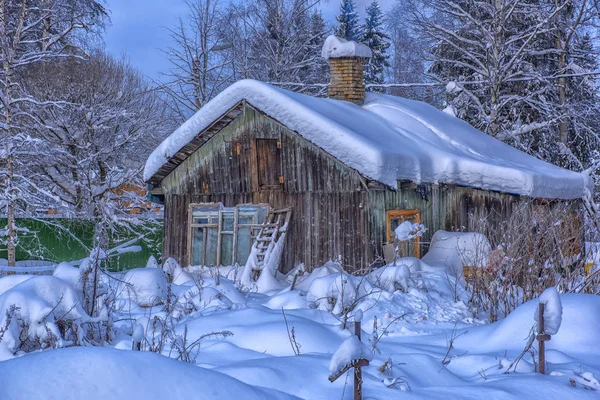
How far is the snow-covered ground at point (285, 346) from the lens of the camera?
2.94m

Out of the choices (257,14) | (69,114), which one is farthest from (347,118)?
(257,14)

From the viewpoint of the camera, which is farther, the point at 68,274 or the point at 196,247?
the point at 196,247

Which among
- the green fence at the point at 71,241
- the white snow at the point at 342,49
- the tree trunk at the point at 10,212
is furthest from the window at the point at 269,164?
the green fence at the point at 71,241

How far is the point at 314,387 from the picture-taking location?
455 cm

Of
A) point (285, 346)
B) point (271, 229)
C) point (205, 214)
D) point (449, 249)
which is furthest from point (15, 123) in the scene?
point (285, 346)

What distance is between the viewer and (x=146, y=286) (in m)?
8.45

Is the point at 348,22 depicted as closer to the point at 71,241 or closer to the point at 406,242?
the point at 71,241

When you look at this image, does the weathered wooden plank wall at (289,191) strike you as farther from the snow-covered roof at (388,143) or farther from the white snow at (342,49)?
the white snow at (342,49)

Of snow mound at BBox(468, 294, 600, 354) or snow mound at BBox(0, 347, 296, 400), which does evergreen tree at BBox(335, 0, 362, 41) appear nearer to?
snow mound at BBox(468, 294, 600, 354)

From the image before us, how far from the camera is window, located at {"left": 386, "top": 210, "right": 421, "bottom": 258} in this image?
12.6m

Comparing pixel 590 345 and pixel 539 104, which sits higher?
pixel 539 104

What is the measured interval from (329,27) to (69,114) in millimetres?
18884

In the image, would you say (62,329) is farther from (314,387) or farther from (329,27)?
(329,27)

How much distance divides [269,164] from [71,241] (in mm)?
8946
